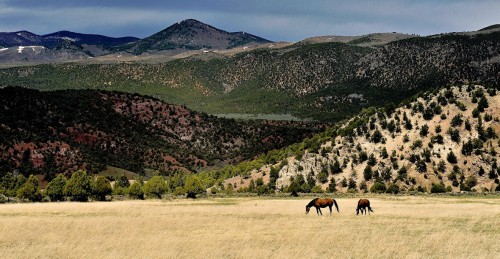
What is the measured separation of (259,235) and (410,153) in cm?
6836

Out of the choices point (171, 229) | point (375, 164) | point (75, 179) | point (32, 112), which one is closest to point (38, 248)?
point (171, 229)

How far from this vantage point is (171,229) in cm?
3991

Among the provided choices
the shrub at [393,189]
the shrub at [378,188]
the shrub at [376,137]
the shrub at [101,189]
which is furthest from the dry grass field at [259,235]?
the shrub at [376,137]

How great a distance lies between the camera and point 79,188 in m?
87.0

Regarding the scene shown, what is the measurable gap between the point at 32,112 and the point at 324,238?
546 ft

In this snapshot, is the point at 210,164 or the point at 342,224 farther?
the point at 210,164

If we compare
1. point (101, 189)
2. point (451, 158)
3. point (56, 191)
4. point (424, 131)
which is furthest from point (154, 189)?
point (451, 158)

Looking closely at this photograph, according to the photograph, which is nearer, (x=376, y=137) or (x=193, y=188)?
(x=193, y=188)

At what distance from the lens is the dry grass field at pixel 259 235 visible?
29.0 metres

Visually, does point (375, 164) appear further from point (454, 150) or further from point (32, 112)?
point (32, 112)

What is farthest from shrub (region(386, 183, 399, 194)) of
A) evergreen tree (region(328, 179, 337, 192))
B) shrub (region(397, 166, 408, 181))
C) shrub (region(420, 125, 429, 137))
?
shrub (region(420, 125, 429, 137))

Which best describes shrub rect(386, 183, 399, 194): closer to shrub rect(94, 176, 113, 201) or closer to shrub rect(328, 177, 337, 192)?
shrub rect(328, 177, 337, 192)

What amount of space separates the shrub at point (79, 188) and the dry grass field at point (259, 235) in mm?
36301

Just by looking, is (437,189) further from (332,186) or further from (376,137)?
(376,137)
